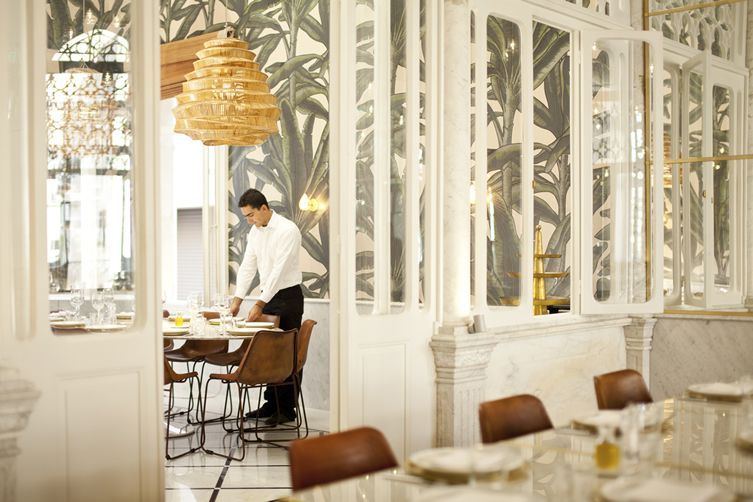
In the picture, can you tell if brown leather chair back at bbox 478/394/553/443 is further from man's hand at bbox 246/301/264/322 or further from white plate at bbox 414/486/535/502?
man's hand at bbox 246/301/264/322

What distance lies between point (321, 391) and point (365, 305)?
3.18 meters

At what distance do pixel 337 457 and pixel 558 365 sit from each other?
12.6 ft

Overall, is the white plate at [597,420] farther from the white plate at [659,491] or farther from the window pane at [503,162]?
the window pane at [503,162]

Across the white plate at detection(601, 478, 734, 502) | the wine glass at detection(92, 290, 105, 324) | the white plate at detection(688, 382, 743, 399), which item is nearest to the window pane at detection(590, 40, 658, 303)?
the white plate at detection(688, 382, 743, 399)

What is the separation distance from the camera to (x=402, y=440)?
521 centimetres

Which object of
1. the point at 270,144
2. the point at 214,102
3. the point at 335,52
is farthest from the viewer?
the point at 270,144

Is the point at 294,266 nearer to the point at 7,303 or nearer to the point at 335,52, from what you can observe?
the point at 335,52

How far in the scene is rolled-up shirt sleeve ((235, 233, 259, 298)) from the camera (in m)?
8.27

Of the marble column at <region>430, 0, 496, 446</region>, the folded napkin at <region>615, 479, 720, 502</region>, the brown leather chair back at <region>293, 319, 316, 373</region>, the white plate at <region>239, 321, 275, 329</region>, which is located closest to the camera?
the folded napkin at <region>615, 479, 720, 502</region>

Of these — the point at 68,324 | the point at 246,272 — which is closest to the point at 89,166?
the point at 68,324

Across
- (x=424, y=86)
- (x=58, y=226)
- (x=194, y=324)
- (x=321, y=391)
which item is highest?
(x=424, y=86)

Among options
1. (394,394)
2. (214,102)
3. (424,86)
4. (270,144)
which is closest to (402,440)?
(394,394)

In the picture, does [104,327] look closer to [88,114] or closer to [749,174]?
[88,114]

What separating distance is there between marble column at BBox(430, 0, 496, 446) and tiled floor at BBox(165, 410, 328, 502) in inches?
44.2
